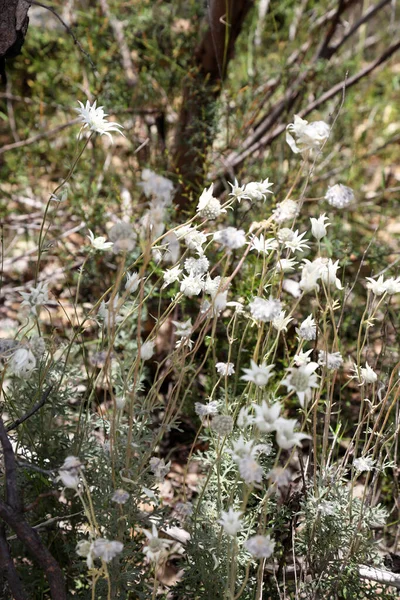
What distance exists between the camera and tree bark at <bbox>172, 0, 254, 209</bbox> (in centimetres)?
208

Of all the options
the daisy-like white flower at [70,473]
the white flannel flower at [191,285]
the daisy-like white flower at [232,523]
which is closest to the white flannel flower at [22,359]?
the daisy-like white flower at [70,473]

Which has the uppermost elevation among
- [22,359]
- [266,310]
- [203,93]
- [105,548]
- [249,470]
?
[203,93]

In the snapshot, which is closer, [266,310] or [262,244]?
[266,310]

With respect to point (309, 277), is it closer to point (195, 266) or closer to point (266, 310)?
point (266, 310)

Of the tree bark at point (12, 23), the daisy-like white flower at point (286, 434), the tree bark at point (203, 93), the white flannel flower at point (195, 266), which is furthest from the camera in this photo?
the tree bark at point (203, 93)

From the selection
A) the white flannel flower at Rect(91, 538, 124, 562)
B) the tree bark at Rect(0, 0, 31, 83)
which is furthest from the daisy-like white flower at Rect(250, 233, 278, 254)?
the tree bark at Rect(0, 0, 31, 83)

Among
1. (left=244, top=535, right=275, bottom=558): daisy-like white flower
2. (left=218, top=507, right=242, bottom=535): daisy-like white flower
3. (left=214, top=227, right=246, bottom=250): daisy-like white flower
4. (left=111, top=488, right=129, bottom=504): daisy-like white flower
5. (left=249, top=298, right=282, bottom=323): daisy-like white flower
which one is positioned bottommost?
(left=244, top=535, right=275, bottom=558): daisy-like white flower

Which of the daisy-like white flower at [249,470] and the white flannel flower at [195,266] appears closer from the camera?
the daisy-like white flower at [249,470]

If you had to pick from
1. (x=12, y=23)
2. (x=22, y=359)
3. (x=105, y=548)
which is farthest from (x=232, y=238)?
(x=12, y=23)

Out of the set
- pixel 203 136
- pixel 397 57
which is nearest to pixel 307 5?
pixel 397 57

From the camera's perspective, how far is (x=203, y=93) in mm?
2166

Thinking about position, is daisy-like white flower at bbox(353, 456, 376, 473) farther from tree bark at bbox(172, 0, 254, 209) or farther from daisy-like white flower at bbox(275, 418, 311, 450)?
tree bark at bbox(172, 0, 254, 209)

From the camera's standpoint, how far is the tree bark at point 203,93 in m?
2.08

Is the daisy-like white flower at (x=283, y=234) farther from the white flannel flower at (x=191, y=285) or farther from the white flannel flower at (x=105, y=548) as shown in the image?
the white flannel flower at (x=105, y=548)
